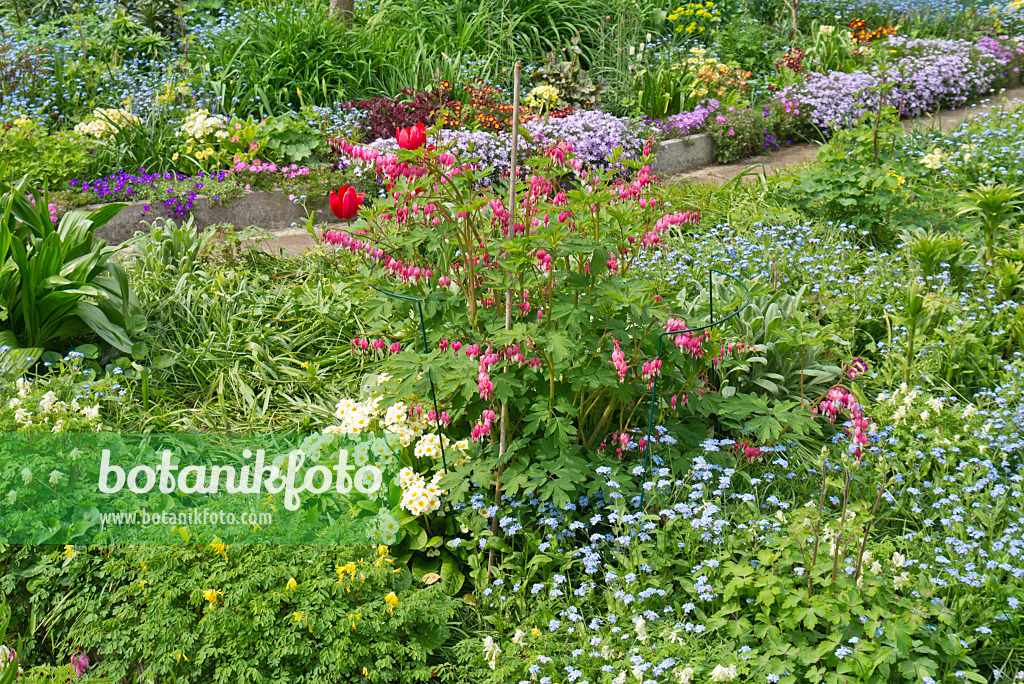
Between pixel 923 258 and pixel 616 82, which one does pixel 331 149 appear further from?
pixel 923 258

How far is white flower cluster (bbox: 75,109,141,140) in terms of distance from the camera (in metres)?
6.11

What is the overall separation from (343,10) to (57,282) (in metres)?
5.14

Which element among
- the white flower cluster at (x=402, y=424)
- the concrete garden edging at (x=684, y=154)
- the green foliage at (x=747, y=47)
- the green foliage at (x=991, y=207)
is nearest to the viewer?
the white flower cluster at (x=402, y=424)

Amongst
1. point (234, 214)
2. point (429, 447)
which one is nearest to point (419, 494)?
point (429, 447)

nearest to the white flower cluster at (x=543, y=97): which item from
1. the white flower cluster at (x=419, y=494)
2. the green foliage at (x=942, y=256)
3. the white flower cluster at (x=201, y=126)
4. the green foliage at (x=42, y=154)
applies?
the white flower cluster at (x=201, y=126)

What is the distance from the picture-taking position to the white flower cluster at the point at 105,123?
6109mm

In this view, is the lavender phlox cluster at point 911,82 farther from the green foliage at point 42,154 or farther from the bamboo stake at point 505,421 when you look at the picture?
the green foliage at point 42,154

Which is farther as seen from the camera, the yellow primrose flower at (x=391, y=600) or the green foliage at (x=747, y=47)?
the green foliage at (x=747, y=47)

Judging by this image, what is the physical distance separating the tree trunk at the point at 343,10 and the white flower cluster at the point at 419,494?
6.00 meters

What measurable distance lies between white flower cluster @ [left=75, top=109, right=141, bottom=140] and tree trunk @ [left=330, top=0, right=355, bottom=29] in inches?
95.1

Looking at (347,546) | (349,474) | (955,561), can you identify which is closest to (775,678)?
(955,561)

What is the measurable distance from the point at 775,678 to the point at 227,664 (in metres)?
1.50

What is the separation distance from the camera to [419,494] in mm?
2924

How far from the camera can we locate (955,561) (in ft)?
8.68
